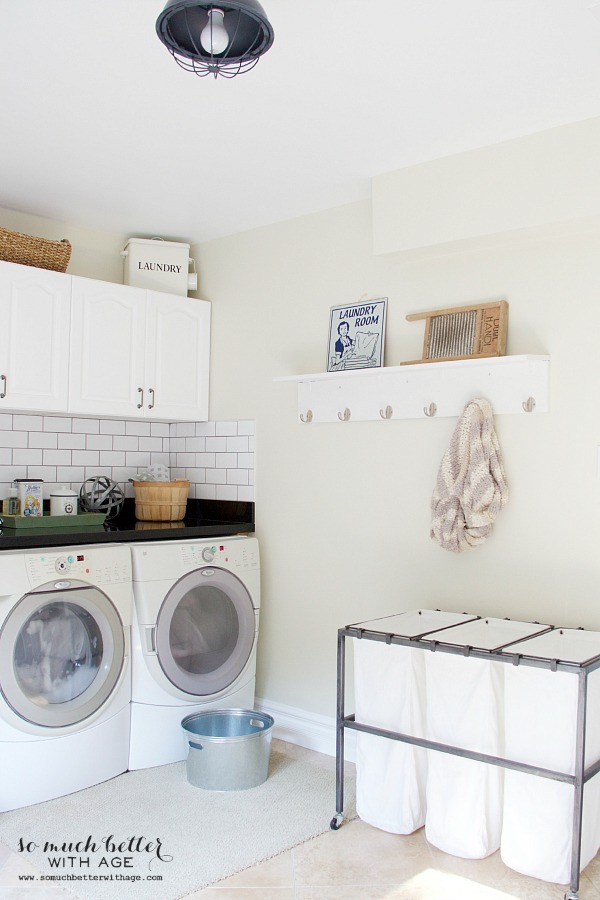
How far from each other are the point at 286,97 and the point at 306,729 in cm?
261

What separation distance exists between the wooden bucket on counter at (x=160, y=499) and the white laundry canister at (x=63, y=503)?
0.41 metres

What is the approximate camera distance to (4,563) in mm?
2953

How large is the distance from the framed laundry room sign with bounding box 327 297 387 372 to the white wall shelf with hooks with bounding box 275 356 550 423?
0.07 meters

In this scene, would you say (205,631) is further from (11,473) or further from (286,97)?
(286,97)

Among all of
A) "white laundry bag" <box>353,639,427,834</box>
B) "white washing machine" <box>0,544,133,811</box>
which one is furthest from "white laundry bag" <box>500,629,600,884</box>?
"white washing machine" <box>0,544,133,811</box>

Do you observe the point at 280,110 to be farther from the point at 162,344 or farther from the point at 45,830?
the point at 45,830

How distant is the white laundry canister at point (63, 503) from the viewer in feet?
11.9

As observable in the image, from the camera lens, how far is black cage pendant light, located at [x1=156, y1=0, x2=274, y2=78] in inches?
72.2

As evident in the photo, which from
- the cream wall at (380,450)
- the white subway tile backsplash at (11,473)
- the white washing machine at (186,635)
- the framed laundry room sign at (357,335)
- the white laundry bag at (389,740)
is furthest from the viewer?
the white subway tile backsplash at (11,473)

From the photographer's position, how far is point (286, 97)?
2.59m

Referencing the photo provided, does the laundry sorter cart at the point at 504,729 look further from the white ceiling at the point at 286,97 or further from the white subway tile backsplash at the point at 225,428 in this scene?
the white ceiling at the point at 286,97

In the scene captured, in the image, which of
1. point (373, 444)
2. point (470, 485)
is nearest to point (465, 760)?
point (470, 485)

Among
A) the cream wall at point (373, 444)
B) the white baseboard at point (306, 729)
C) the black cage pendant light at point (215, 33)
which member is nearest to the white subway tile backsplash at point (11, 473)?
the cream wall at point (373, 444)

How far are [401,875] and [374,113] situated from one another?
242cm
